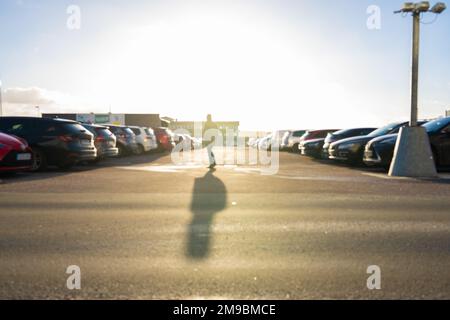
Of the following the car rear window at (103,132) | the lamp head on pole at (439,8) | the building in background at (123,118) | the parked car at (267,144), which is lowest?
the parked car at (267,144)

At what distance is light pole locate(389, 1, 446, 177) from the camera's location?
431 inches

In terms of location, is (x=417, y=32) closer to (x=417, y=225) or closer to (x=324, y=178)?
(x=324, y=178)

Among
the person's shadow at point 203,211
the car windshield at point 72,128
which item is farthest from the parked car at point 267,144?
the person's shadow at point 203,211

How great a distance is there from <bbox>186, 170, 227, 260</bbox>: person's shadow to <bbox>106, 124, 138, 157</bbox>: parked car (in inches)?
440

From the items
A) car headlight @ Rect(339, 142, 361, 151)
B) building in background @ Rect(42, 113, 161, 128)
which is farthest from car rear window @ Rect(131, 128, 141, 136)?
building in background @ Rect(42, 113, 161, 128)

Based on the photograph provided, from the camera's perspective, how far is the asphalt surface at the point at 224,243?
3131 millimetres

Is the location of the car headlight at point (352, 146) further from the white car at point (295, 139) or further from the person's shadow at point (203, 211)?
the white car at point (295, 139)

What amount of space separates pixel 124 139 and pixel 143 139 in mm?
2919

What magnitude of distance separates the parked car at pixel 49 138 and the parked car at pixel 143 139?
10.3 meters

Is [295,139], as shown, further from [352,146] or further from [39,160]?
[39,160]

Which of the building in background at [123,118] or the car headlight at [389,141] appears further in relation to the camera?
the building in background at [123,118]

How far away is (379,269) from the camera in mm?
3545

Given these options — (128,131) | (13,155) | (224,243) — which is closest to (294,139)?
(128,131)
